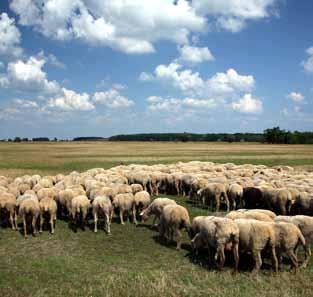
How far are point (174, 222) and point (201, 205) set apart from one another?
816 cm

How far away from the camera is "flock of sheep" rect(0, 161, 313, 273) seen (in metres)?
10.9

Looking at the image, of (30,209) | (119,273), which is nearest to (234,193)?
(119,273)

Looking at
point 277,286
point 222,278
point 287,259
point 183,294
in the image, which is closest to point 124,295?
point 183,294

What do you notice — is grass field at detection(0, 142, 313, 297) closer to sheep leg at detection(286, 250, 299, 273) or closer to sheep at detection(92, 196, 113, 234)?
sheep leg at detection(286, 250, 299, 273)

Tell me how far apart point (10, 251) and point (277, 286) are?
30.3 ft

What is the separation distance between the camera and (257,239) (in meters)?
10.8

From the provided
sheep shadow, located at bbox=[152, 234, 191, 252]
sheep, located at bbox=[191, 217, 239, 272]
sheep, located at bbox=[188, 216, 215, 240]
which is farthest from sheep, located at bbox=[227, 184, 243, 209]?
sheep, located at bbox=[191, 217, 239, 272]

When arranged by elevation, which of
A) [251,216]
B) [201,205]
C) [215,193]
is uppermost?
[251,216]

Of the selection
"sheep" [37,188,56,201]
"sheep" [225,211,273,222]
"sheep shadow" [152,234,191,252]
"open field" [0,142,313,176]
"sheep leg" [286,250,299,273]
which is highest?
"sheep" [37,188,56,201]

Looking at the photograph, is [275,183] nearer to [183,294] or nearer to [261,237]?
[261,237]

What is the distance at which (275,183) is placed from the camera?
20.8 metres

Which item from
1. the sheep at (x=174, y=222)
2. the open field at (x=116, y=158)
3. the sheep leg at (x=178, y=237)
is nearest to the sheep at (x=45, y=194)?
the sheep at (x=174, y=222)

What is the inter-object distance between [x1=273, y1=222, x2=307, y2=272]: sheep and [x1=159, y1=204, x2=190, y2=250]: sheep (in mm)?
3515

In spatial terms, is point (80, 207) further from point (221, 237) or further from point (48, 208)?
point (221, 237)
